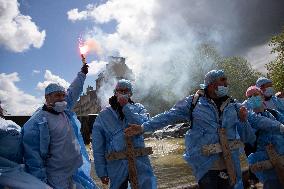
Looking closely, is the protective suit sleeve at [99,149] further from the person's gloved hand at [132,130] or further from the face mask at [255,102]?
the face mask at [255,102]

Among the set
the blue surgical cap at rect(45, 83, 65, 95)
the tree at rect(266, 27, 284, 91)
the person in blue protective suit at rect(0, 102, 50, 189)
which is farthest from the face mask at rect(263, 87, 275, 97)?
the tree at rect(266, 27, 284, 91)

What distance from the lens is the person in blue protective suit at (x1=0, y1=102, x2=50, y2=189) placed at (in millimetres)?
4227

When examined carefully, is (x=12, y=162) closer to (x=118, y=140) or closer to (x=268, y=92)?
(x=118, y=140)

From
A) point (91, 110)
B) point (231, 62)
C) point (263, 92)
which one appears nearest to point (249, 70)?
point (231, 62)

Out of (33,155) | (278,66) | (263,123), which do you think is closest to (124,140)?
(33,155)

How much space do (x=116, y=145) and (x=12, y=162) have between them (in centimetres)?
138

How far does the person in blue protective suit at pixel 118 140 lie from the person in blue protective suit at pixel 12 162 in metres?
1.02

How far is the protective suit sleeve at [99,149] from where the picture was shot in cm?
517

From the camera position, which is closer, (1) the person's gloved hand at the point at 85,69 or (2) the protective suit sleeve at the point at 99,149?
(2) the protective suit sleeve at the point at 99,149

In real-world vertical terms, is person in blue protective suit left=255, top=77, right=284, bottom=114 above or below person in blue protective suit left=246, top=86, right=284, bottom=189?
above

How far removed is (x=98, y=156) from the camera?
5.18 metres

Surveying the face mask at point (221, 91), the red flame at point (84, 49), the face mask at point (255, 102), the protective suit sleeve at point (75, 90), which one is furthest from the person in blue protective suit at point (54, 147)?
the face mask at point (255, 102)

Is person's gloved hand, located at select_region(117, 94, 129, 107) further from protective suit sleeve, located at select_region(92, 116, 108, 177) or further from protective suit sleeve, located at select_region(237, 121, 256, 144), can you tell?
protective suit sleeve, located at select_region(237, 121, 256, 144)

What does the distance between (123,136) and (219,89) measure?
1.47 m
